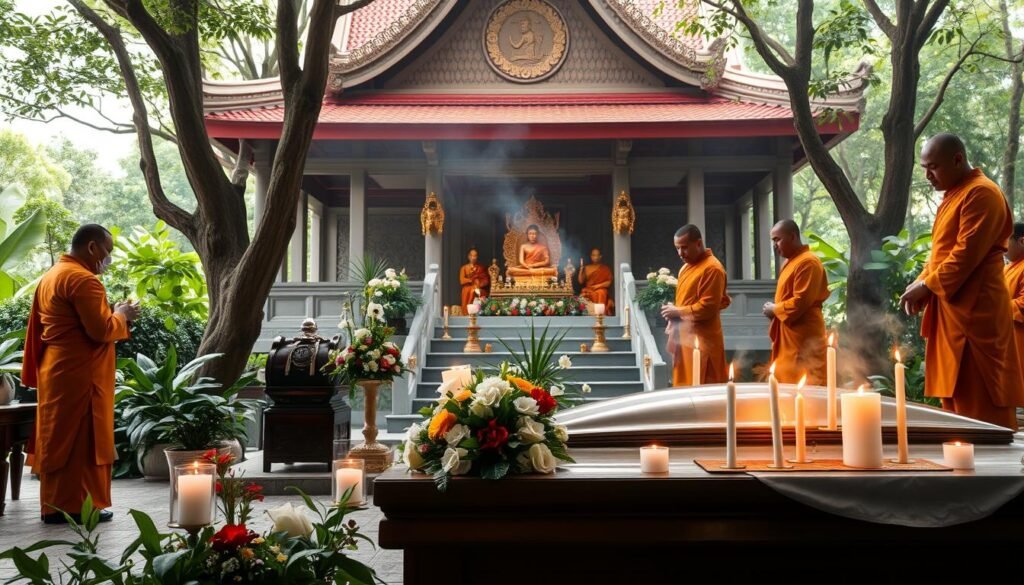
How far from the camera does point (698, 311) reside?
22.7 ft

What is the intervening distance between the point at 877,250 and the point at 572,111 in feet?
21.3

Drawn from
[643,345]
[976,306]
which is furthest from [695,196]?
[976,306]

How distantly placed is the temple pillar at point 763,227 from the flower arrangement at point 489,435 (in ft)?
44.3

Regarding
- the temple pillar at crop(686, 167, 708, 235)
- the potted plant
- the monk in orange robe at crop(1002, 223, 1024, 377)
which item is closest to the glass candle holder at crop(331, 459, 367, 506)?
the potted plant

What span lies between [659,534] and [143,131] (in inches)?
330

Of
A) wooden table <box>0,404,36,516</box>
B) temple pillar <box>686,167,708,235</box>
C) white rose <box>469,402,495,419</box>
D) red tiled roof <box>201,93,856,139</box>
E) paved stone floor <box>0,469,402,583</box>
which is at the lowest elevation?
paved stone floor <box>0,469,402,583</box>

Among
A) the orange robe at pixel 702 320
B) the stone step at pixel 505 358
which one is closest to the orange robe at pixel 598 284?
the stone step at pixel 505 358

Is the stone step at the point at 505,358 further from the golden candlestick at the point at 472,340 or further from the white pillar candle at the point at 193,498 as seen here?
the white pillar candle at the point at 193,498

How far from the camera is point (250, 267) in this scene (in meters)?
7.38

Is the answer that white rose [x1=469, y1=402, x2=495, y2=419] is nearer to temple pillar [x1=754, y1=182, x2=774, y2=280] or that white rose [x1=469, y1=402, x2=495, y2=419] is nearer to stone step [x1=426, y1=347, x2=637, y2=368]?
stone step [x1=426, y1=347, x2=637, y2=368]

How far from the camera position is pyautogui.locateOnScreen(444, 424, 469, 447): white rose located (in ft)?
7.11

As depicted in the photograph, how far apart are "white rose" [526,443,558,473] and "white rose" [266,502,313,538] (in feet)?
2.78

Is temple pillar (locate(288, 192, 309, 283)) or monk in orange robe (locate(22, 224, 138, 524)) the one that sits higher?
temple pillar (locate(288, 192, 309, 283))

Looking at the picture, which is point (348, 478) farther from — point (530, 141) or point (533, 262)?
point (533, 262)
